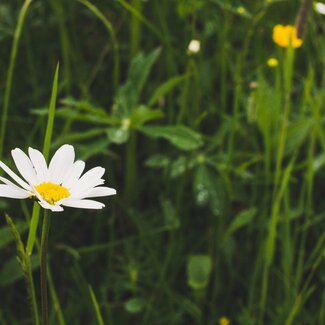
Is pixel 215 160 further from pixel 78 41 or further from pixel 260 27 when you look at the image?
pixel 78 41

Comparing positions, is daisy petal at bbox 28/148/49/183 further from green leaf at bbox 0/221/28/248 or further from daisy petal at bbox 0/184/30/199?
green leaf at bbox 0/221/28/248

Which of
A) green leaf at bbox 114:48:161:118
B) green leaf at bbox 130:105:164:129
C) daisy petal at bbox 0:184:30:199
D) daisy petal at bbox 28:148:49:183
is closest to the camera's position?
daisy petal at bbox 0:184:30:199

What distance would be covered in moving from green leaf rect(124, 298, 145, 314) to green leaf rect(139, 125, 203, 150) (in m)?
0.32

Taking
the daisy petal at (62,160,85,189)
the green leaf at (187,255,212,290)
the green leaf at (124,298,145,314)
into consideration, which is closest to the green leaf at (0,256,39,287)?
the green leaf at (124,298,145,314)

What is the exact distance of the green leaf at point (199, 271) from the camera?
127 centimetres

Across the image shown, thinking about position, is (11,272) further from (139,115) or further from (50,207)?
(50,207)

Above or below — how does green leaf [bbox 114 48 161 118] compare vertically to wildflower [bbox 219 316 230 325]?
above

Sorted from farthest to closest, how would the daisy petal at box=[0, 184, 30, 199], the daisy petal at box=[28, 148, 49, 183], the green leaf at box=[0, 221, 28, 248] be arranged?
the green leaf at box=[0, 221, 28, 248], the daisy petal at box=[28, 148, 49, 183], the daisy petal at box=[0, 184, 30, 199]

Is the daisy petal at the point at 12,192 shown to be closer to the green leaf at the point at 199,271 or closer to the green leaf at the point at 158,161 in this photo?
the green leaf at the point at 199,271

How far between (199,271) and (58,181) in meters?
0.61

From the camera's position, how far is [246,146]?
1519 millimetres

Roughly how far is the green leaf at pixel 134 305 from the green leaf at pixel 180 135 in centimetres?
32

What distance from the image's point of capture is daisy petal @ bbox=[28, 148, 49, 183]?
740mm

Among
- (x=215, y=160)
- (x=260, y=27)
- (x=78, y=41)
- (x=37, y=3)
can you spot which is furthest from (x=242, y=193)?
(x=37, y=3)
